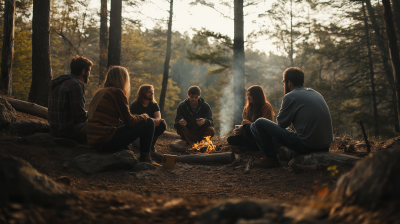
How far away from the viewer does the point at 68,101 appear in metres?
4.10

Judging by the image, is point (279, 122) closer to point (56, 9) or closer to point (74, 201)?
point (74, 201)

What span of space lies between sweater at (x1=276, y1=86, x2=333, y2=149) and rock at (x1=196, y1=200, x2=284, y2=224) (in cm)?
280

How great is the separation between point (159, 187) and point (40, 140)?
234cm

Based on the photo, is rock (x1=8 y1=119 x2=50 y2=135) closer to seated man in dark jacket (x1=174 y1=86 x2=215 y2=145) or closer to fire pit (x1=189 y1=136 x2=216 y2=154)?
seated man in dark jacket (x1=174 y1=86 x2=215 y2=145)

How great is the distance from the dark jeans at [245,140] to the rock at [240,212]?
394cm

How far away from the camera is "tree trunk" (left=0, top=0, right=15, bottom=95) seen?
7898 mm

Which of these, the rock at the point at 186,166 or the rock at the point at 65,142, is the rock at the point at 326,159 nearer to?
the rock at the point at 186,166

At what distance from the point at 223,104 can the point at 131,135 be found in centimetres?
2482

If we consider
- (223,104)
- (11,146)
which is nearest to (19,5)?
(11,146)

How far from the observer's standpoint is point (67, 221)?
129 cm

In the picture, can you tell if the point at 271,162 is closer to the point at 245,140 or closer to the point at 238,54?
the point at 245,140

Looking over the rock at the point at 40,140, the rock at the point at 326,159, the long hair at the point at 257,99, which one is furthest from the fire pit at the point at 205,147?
the rock at the point at 40,140

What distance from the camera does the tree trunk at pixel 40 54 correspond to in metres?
6.96

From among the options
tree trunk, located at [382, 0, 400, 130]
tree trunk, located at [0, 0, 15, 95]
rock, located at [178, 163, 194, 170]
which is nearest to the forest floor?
rock, located at [178, 163, 194, 170]
